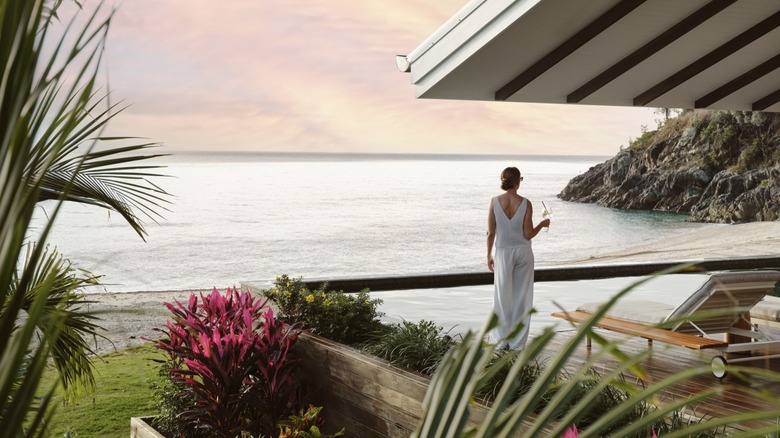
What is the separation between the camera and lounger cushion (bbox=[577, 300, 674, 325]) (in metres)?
5.69

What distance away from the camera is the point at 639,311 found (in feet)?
19.3

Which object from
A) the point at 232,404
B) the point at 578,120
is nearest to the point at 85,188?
the point at 232,404

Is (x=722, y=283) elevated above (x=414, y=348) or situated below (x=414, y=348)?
above

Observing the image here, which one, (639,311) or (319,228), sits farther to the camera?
(319,228)

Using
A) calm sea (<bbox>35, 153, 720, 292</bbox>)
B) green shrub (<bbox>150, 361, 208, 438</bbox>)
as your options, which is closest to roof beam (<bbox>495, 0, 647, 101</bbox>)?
green shrub (<bbox>150, 361, 208, 438</bbox>)

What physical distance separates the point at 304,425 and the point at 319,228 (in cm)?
4704

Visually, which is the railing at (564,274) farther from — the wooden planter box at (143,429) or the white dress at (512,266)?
the wooden planter box at (143,429)

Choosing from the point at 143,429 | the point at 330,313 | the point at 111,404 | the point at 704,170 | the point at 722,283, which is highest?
the point at 704,170

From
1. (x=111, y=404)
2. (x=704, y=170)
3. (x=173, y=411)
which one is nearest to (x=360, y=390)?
(x=173, y=411)

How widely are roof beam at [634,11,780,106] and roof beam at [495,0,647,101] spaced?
A: 144 centimetres

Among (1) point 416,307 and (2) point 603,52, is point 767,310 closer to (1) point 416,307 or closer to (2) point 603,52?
(2) point 603,52

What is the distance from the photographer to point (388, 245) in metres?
47.6

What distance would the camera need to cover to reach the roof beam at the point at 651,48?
5.76 m

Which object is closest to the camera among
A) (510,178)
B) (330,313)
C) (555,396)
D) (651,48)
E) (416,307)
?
(555,396)
